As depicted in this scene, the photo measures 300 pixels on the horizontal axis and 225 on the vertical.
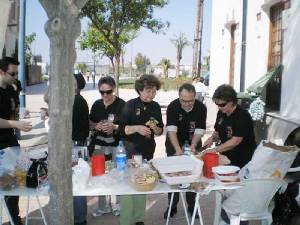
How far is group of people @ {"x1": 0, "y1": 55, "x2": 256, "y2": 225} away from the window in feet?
13.1

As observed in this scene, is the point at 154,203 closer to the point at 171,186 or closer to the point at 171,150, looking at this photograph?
the point at 171,150

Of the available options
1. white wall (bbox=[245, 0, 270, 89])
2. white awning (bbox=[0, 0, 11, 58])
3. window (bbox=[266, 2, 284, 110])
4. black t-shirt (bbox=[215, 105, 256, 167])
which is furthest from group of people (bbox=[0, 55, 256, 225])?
white wall (bbox=[245, 0, 270, 89])

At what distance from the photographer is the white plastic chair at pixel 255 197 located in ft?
12.0

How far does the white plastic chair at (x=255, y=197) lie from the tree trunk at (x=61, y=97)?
5.33 feet

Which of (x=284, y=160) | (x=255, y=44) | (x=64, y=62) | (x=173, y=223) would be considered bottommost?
(x=173, y=223)

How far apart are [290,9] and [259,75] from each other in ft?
8.73

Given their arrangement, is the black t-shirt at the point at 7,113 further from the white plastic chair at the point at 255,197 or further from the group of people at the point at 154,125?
the white plastic chair at the point at 255,197

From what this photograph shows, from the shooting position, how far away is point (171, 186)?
146 inches

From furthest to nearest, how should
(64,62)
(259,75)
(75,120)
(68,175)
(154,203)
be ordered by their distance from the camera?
(259,75)
(154,203)
(75,120)
(68,175)
(64,62)

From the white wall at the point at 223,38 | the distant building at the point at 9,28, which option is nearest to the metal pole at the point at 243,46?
the white wall at the point at 223,38

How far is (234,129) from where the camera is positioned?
4.41 m

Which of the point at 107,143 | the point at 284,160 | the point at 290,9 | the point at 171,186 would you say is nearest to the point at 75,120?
the point at 107,143

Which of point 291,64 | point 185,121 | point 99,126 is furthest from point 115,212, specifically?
point 291,64

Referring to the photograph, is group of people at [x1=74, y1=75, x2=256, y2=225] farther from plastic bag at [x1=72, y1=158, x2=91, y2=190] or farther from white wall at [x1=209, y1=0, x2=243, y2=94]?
white wall at [x1=209, y1=0, x2=243, y2=94]
